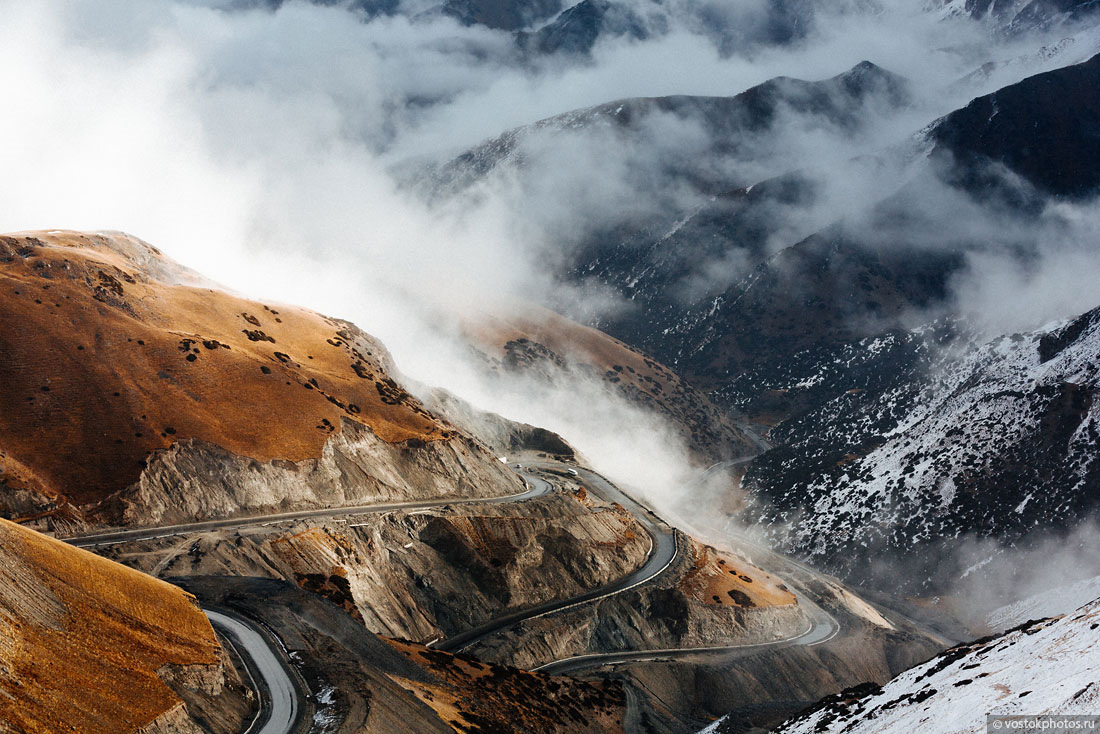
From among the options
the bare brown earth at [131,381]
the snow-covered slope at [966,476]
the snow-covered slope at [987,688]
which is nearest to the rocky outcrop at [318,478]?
the bare brown earth at [131,381]

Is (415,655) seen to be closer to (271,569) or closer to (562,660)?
(271,569)

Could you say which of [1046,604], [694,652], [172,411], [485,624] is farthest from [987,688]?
[1046,604]

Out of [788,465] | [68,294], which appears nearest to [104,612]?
[68,294]

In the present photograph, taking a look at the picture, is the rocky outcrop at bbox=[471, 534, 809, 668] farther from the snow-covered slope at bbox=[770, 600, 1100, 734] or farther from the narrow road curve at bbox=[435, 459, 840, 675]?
the snow-covered slope at bbox=[770, 600, 1100, 734]

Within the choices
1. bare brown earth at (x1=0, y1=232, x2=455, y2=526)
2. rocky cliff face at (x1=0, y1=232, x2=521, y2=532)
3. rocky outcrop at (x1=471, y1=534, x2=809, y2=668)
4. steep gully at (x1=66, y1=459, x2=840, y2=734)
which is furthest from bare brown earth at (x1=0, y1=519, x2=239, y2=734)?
rocky outcrop at (x1=471, y1=534, x2=809, y2=668)

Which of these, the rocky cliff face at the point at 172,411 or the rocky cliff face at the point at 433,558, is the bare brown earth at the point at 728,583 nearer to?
the rocky cliff face at the point at 433,558

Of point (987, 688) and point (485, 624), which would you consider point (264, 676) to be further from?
point (485, 624)
